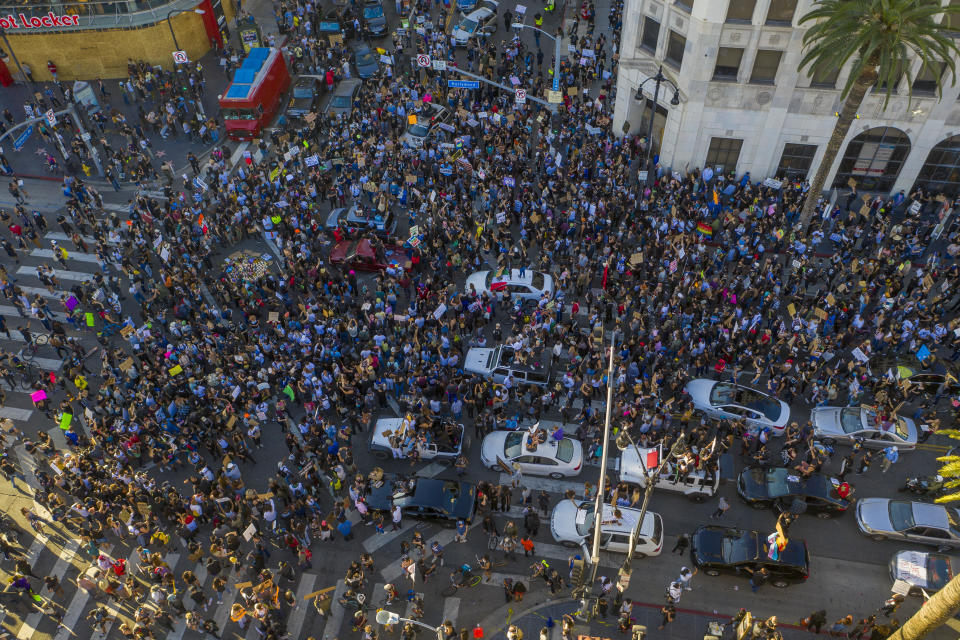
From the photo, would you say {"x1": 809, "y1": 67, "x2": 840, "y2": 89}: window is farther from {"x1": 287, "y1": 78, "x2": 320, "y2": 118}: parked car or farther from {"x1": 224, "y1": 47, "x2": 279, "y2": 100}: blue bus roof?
{"x1": 224, "y1": 47, "x2": 279, "y2": 100}: blue bus roof

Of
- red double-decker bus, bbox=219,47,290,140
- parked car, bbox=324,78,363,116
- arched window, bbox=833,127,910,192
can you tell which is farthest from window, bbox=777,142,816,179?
red double-decker bus, bbox=219,47,290,140

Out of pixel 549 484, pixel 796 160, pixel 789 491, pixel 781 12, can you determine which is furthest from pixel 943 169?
pixel 549 484

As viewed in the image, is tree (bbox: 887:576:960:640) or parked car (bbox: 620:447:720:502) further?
parked car (bbox: 620:447:720:502)

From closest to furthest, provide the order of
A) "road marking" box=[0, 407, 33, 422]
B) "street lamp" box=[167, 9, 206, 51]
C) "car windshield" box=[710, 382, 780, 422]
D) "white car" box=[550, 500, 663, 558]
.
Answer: "white car" box=[550, 500, 663, 558] < "car windshield" box=[710, 382, 780, 422] < "road marking" box=[0, 407, 33, 422] < "street lamp" box=[167, 9, 206, 51]

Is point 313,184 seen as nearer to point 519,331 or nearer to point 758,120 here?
point 519,331

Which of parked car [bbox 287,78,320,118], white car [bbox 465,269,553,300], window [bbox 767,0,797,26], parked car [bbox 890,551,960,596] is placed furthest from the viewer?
parked car [bbox 287,78,320,118]

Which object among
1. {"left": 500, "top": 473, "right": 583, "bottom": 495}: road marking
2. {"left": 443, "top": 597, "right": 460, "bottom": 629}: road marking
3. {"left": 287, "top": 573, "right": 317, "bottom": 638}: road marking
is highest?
{"left": 500, "top": 473, "right": 583, "bottom": 495}: road marking

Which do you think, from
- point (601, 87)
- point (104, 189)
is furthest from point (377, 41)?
point (104, 189)

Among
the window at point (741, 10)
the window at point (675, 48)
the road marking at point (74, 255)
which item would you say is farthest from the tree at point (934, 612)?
the road marking at point (74, 255)
